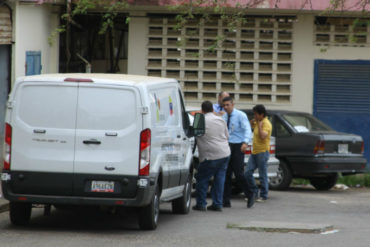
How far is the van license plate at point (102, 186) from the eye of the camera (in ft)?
36.0

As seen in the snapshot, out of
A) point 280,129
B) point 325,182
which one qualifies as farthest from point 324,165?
point 325,182

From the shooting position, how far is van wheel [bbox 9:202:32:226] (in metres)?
11.6

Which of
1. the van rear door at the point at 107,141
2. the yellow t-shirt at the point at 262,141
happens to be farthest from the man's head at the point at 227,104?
the van rear door at the point at 107,141

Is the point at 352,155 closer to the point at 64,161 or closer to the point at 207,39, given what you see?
the point at 207,39

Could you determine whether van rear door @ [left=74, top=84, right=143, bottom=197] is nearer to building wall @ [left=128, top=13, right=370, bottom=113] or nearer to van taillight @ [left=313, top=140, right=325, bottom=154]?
van taillight @ [left=313, top=140, right=325, bottom=154]

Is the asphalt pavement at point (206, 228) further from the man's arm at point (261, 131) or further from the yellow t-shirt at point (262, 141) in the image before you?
the man's arm at point (261, 131)

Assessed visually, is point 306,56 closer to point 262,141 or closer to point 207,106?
point 262,141

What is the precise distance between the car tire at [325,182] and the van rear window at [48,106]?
32.9 feet

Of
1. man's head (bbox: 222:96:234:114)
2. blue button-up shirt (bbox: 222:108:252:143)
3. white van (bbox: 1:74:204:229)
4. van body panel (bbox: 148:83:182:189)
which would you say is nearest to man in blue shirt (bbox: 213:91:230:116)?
man's head (bbox: 222:96:234:114)

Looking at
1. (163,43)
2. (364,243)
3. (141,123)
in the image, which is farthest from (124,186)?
(163,43)

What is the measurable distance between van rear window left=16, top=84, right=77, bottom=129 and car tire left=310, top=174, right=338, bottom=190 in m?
10.0

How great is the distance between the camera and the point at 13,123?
11156 millimetres

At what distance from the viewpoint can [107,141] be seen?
36.1 feet

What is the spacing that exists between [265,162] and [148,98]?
5.37 metres
